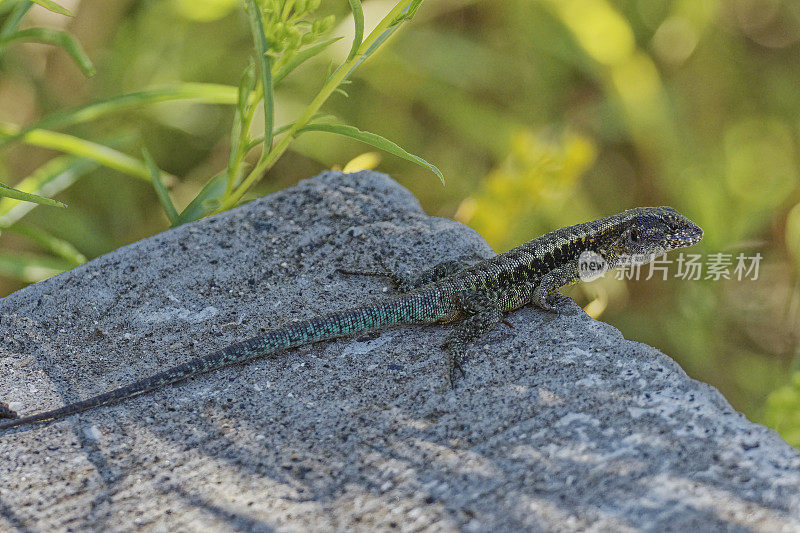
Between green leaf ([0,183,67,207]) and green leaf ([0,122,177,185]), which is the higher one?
green leaf ([0,122,177,185])

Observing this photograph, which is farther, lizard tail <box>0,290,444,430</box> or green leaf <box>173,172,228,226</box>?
green leaf <box>173,172,228,226</box>

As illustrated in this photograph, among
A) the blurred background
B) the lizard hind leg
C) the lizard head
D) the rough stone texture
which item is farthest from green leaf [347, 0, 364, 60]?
the blurred background

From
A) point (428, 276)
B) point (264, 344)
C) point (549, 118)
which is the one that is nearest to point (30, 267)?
point (264, 344)

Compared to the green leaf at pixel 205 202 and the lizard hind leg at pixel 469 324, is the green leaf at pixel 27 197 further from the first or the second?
the lizard hind leg at pixel 469 324

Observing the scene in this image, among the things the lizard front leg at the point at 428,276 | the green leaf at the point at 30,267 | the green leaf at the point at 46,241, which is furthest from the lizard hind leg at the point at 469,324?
the green leaf at the point at 30,267

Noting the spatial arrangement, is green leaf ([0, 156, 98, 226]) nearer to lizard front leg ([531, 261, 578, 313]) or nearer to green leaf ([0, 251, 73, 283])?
green leaf ([0, 251, 73, 283])

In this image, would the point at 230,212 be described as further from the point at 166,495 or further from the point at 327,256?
the point at 166,495

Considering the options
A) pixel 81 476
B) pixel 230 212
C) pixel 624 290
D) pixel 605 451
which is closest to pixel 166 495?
pixel 81 476

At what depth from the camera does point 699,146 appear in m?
5.79

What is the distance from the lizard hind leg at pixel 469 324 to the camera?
124 inches

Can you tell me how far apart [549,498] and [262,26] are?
2172mm

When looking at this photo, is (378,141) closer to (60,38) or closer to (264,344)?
(264,344)

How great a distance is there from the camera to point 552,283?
3697 millimetres

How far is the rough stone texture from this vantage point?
2416 mm
